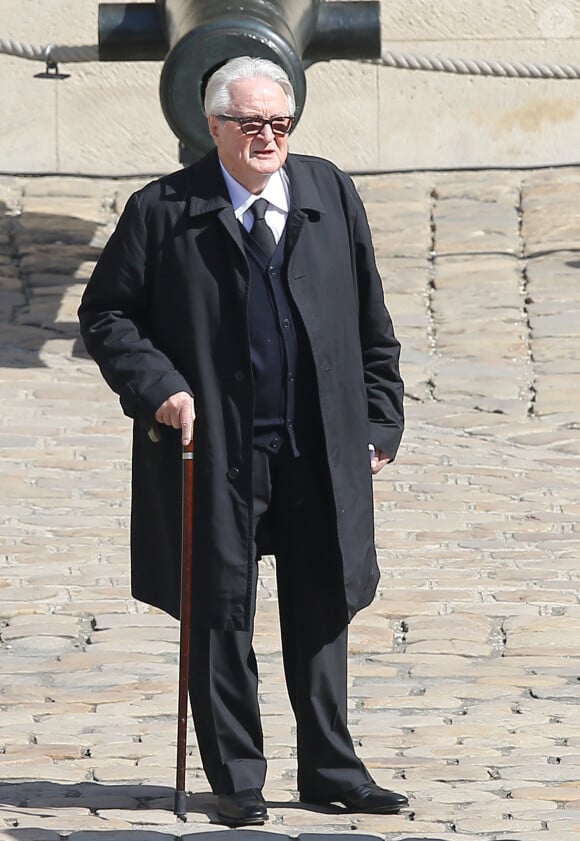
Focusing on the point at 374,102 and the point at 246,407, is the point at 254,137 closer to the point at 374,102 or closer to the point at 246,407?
the point at 246,407

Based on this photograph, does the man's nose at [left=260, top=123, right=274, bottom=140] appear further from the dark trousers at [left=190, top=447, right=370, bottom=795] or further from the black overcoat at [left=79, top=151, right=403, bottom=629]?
the dark trousers at [left=190, top=447, right=370, bottom=795]

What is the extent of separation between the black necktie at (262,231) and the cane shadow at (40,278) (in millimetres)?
5307

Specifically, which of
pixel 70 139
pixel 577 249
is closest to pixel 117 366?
pixel 577 249

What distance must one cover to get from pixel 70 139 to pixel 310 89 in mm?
1622

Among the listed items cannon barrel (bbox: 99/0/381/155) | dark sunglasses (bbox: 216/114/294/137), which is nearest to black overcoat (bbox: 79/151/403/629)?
dark sunglasses (bbox: 216/114/294/137)

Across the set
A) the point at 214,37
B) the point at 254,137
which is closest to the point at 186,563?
the point at 254,137

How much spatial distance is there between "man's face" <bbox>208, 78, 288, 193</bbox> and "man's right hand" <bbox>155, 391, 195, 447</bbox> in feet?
1.78

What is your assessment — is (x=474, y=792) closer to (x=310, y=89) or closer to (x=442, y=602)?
(x=442, y=602)

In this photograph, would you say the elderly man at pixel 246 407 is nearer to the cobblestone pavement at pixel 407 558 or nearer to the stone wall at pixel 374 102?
the cobblestone pavement at pixel 407 558

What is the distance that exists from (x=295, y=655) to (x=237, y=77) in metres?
1.37

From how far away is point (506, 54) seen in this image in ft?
42.0

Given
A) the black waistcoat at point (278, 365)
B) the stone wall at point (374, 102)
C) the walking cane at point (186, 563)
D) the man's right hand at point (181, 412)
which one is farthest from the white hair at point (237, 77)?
the stone wall at point (374, 102)

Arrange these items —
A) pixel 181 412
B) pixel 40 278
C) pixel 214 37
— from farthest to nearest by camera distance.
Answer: pixel 40 278, pixel 214 37, pixel 181 412

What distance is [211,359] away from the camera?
4.51 metres
